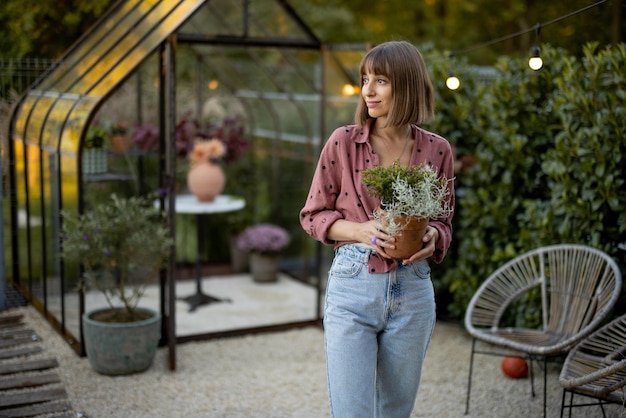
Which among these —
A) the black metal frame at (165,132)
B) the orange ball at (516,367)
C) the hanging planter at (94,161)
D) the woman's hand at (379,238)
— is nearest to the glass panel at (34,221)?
the black metal frame at (165,132)

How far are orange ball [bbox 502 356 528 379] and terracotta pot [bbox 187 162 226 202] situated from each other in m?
3.12

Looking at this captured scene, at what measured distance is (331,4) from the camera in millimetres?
15492

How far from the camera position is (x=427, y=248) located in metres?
2.42

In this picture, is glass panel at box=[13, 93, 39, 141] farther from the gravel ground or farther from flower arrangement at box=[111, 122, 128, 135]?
the gravel ground

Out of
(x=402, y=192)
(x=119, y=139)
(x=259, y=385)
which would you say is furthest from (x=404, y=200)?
(x=119, y=139)

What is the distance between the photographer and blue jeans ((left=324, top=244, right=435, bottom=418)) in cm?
244

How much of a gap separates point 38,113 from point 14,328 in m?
1.68

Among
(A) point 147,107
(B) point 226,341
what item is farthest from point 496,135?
(A) point 147,107

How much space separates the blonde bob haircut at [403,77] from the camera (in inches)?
97.1

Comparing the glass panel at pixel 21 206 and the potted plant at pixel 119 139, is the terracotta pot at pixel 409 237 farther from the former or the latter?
the glass panel at pixel 21 206

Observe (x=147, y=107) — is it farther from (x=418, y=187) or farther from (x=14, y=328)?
(x=418, y=187)

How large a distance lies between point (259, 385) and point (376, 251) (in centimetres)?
257

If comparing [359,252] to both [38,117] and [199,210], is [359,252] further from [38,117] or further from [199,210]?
[199,210]

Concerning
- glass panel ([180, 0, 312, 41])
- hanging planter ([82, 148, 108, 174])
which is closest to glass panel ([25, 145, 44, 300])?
hanging planter ([82, 148, 108, 174])
